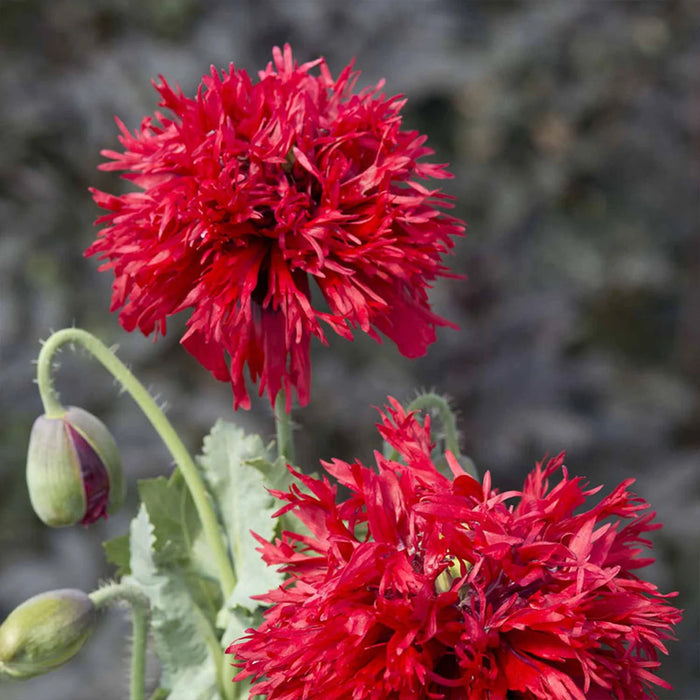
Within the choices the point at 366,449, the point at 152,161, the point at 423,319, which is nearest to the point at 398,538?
the point at 423,319

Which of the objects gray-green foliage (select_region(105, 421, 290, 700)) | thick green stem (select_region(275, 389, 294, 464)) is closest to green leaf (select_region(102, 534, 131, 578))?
gray-green foliage (select_region(105, 421, 290, 700))

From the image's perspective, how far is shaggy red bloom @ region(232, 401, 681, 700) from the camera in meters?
Answer: 0.58

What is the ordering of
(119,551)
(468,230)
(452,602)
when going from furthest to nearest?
(468,230), (119,551), (452,602)

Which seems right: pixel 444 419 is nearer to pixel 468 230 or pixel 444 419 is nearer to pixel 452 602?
pixel 452 602

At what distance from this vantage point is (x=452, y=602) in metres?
0.60

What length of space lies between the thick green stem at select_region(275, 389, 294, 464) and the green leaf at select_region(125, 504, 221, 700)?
0.10m

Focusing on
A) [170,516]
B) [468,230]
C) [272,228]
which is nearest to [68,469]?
[170,516]

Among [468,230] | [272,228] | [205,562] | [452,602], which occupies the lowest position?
[452,602]

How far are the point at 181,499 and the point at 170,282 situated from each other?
0.18 metres

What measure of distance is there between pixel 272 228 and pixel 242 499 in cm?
20

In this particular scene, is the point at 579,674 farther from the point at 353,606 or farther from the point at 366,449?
the point at 366,449

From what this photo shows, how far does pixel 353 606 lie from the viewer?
592 millimetres

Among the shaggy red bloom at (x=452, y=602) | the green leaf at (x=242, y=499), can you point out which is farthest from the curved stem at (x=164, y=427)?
the shaggy red bloom at (x=452, y=602)

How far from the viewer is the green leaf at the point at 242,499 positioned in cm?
74
